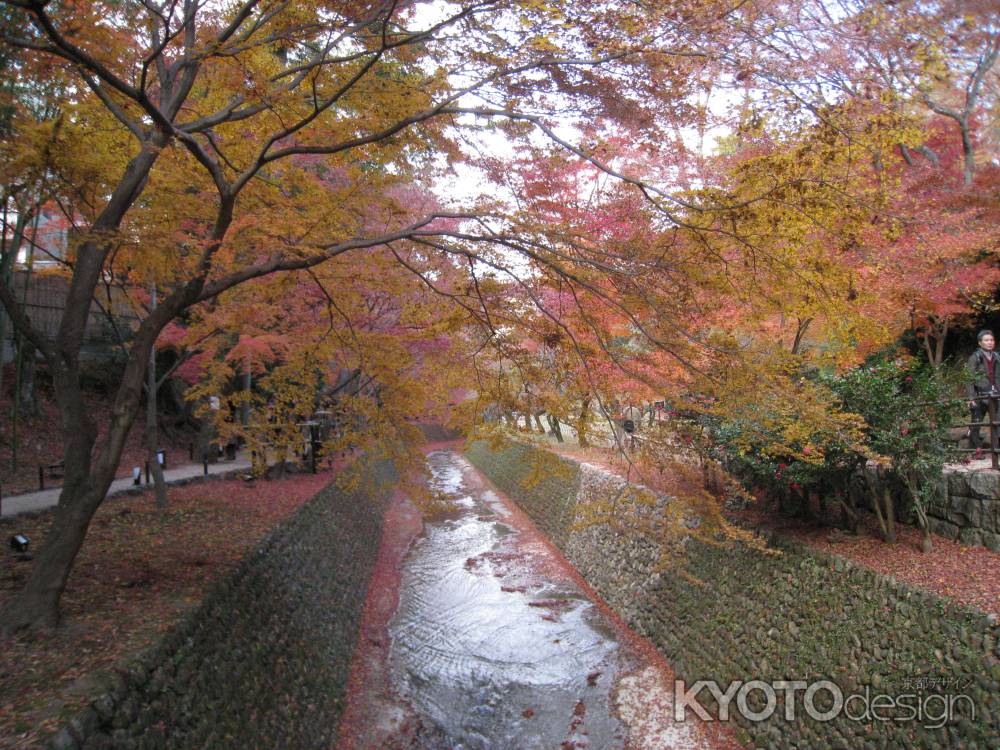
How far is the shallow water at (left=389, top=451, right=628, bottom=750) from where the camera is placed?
23.0 feet

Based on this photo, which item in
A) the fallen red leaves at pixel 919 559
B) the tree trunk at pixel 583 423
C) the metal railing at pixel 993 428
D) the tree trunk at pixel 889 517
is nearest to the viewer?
the fallen red leaves at pixel 919 559

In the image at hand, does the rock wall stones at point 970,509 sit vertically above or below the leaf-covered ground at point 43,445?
below

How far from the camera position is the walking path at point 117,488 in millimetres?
9470

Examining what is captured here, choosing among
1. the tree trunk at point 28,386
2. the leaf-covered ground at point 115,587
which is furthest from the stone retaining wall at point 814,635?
the tree trunk at point 28,386

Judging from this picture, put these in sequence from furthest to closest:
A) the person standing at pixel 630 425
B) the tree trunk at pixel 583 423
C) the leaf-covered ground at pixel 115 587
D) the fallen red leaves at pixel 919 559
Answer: the tree trunk at pixel 583 423 → the person standing at pixel 630 425 → the fallen red leaves at pixel 919 559 → the leaf-covered ground at pixel 115 587

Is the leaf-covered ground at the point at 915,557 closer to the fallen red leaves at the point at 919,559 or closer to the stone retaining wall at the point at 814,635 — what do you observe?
the fallen red leaves at the point at 919,559

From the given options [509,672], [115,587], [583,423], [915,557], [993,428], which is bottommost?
[509,672]

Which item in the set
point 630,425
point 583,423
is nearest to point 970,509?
point 630,425

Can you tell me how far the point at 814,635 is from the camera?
6.12 metres

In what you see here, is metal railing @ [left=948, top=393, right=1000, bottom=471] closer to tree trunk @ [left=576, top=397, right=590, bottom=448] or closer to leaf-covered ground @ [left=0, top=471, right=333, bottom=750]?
tree trunk @ [left=576, top=397, right=590, bottom=448]

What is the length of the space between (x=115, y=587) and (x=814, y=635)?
7.01 metres

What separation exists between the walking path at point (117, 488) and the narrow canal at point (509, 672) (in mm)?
5544

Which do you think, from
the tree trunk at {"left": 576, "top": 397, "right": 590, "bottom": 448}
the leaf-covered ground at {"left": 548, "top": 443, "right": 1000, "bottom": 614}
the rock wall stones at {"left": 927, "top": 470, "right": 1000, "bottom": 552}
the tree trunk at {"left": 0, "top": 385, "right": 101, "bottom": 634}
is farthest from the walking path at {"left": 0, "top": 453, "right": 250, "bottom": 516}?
the rock wall stones at {"left": 927, "top": 470, "right": 1000, "bottom": 552}

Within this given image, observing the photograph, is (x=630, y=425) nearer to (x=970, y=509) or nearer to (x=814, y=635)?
(x=814, y=635)
